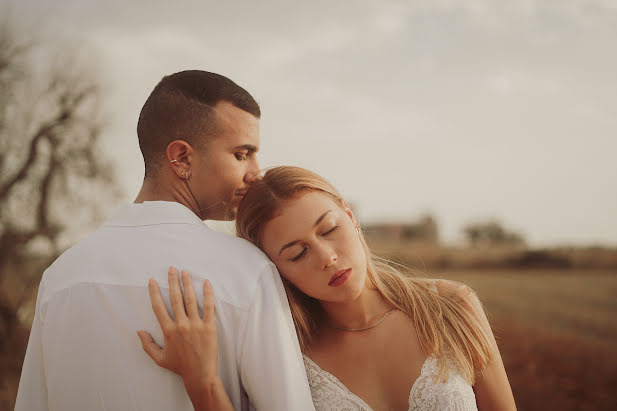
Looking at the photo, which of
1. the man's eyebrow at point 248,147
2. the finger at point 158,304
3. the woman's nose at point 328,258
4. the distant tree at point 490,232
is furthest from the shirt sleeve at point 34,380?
the distant tree at point 490,232

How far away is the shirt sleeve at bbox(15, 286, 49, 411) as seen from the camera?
222cm

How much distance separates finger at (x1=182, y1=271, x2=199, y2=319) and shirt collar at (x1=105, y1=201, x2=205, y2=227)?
0.28 meters

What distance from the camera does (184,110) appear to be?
2.62 metres

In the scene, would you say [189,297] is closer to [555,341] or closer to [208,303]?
[208,303]

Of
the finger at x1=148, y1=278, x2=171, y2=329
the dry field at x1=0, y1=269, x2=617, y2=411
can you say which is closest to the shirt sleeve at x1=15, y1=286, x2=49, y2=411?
the finger at x1=148, y1=278, x2=171, y2=329

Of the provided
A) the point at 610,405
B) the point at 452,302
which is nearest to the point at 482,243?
the point at 610,405

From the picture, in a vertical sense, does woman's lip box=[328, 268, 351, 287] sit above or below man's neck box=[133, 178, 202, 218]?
below

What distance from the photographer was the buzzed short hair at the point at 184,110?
259 centimetres

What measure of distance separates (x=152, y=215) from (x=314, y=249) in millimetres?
743

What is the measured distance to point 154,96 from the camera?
275 centimetres

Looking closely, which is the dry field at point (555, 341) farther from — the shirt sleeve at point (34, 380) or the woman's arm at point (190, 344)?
the shirt sleeve at point (34, 380)

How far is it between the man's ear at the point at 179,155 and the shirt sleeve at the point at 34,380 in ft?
2.78

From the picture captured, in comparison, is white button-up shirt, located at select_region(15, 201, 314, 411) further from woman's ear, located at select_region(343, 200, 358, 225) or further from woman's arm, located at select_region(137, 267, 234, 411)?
woman's ear, located at select_region(343, 200, 358, 225)

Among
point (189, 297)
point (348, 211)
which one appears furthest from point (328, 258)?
point (189, 297)
